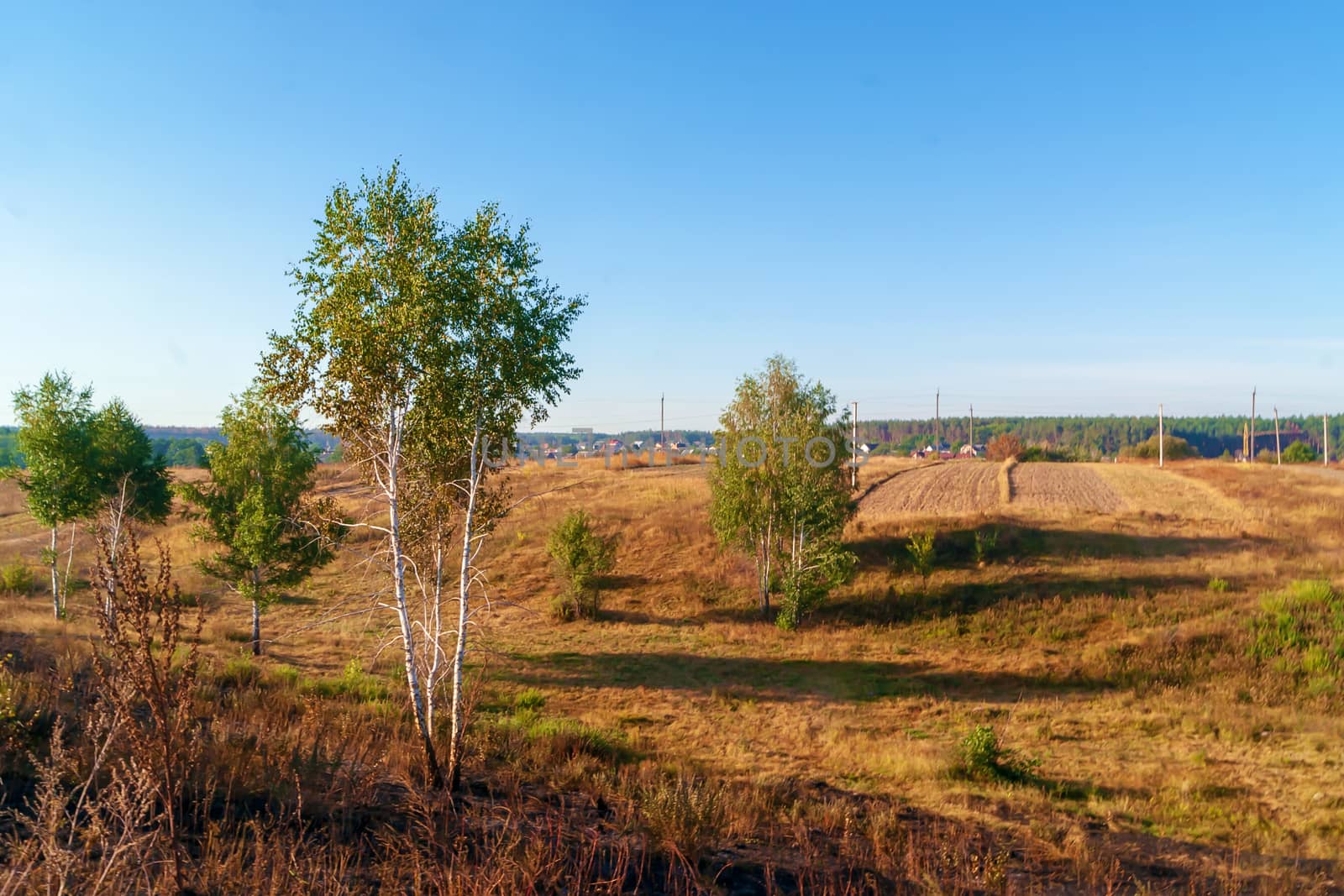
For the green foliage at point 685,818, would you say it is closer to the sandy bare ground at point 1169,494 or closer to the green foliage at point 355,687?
the green foliage at point 355,687

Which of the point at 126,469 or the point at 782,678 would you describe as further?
the point at 126,469

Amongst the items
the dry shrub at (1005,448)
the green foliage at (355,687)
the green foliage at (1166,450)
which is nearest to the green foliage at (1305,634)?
the green foliage at (355,687)

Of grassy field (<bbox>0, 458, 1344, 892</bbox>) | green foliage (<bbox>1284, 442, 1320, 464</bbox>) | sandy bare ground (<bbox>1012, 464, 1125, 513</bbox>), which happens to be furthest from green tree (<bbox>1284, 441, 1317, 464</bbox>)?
grassy field (<bbox>0, 458, 1344, 892</bbox>)

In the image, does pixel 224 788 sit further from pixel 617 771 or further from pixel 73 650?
pixel 73 650

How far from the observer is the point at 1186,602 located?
2672 cm

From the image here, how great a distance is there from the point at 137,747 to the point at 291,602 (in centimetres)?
3272

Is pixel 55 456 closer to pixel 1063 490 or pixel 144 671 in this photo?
pixel 144 671

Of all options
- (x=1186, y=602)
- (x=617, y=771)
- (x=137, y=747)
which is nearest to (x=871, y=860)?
(x=617, y=771)

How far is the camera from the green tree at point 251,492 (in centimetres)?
2322

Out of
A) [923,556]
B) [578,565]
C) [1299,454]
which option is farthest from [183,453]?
[1299,454]

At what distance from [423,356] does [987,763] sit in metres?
13.2

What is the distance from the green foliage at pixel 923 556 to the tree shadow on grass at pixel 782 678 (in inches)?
335

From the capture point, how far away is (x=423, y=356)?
10.3 m

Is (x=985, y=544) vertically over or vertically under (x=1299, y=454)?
under
